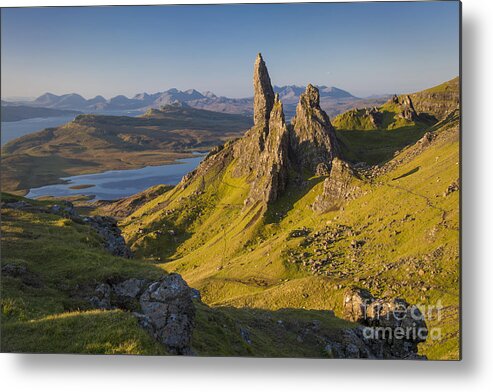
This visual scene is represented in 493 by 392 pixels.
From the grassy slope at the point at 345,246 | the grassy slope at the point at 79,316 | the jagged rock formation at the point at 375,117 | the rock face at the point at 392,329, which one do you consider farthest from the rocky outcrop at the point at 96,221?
the jagged rock formation at the point at 375,117

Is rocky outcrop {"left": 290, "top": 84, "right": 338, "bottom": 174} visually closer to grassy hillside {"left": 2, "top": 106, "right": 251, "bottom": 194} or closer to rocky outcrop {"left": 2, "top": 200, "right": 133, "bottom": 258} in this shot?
grassy hillside {"left": 2, "top": 106, "right": 251, "bottom": 194}

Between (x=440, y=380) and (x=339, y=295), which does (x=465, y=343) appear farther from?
(x=339, y=295)

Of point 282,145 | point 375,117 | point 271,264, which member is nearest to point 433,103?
point 375,117

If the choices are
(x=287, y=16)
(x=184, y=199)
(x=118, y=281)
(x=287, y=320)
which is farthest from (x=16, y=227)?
(x=184, y=199)

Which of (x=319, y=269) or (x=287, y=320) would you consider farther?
(x=319, y=269)

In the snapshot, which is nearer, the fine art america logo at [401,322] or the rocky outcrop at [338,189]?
the fine art america logo at [401,322]

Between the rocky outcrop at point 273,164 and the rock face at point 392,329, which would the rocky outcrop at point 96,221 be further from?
the rocky outcrop at point 273,164

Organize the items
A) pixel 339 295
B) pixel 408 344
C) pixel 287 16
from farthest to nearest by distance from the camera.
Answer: pixel 339 295
pixel 287 16
pixel 408 344
